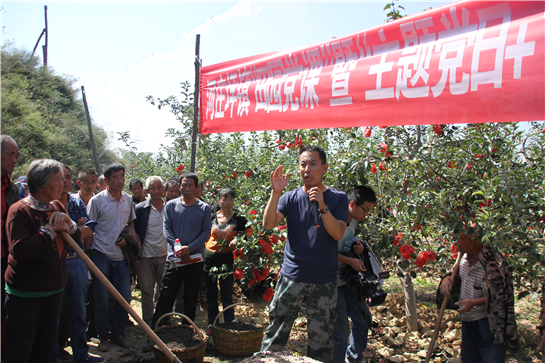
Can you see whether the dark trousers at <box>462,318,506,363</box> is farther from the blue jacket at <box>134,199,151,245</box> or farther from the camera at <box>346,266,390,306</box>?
the blue jacket at <box>134,199,151,245</box>

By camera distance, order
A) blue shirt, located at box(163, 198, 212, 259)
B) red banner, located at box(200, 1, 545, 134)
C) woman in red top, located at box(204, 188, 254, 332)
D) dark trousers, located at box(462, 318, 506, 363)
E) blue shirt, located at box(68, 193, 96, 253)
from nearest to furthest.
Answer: red banner, located at box(200, 1, 545, 134) < dark trousers, located at box(462, 318, 506, 363) < blue shirt, located at box(68, 193, 96, 253) < blue shirt, located at box(163, 198, 212, 259) < woman in red top, located at box(204, 188, 254, 332)

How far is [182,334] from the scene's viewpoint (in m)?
3.44

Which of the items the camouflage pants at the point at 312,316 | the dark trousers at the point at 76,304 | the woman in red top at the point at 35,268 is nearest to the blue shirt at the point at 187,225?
the dark trousers at the point at 76,304

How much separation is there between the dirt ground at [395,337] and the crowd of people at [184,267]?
0.84 feet

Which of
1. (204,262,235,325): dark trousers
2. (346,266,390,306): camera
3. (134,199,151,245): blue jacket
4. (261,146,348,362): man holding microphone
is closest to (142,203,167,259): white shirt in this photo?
(134,199,151,245): blue jacket

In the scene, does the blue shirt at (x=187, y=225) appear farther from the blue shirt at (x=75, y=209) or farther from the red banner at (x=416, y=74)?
the red banner at (x=416, y=74)

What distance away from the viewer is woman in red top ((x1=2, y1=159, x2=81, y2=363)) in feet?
7.55

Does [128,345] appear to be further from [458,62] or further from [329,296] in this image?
[458,62]

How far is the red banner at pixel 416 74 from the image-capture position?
176 centimetres

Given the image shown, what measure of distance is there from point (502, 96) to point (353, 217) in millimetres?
1557

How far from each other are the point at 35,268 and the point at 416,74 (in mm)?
2653

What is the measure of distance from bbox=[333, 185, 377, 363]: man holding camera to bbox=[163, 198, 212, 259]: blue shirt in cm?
148

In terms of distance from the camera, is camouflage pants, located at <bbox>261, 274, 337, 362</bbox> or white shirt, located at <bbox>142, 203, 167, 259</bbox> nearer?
camouflage pants, located at <bbox>261, 274, 337, 362</bbox>

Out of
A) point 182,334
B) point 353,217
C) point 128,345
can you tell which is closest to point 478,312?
point 353,217
